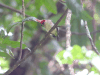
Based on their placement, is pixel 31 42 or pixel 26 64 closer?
pixel 26 64

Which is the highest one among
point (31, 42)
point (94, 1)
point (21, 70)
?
point (94, 1)

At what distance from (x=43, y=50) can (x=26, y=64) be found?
1.17ft

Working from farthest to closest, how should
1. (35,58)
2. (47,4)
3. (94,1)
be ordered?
(35,58) < (94,1) < (47,4)

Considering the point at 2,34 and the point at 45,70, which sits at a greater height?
the point at 2,34

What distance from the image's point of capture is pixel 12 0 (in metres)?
2.05

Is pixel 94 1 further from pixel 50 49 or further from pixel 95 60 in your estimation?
pixel 95 60

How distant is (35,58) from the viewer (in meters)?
2.00

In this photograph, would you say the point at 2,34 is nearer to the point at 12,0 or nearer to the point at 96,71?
the point at 96,71

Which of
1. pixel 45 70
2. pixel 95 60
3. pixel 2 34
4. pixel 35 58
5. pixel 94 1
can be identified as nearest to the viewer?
pixel 2 34

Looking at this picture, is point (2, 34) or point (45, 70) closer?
point (2, 34)

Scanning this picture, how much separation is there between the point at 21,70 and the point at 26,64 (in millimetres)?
110

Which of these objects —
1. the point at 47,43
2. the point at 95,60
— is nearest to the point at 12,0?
the point at 47,43

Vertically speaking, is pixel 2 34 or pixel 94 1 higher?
pixel 94 1

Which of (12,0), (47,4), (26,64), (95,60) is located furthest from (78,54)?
(12,0)
